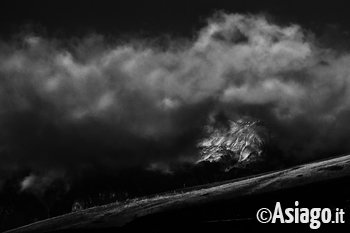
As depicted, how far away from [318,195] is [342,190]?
5.21ft

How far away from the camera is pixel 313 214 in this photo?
2439 cm

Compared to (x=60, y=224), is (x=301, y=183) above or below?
above

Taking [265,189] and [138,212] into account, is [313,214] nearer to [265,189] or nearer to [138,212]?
[265,189]

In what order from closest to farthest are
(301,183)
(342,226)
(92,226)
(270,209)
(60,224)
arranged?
(342,226), (270,209), (301,183), (92,226), (60,224)

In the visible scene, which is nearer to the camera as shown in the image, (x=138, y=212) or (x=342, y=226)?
(x=342, y=226)

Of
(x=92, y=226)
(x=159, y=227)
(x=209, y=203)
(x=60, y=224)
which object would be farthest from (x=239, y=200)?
(x=60, y=224)

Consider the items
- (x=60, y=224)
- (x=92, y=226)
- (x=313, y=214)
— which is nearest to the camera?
(x=313, y=214)

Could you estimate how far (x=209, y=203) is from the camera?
29.4 meters

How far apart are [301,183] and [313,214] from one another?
4273mm

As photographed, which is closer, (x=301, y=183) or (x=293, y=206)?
(x=293, y=206)

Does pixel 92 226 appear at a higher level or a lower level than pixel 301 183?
lower

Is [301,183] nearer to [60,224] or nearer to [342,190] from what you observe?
[342,190]

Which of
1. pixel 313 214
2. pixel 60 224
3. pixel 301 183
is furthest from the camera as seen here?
pixel 60 224

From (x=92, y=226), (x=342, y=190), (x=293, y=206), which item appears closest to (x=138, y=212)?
(x=92, y=226)
